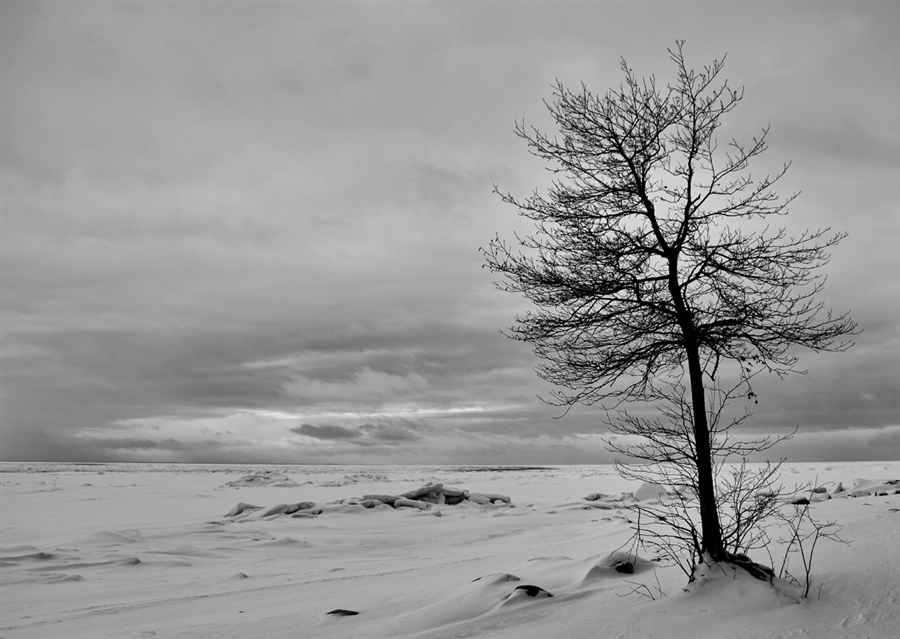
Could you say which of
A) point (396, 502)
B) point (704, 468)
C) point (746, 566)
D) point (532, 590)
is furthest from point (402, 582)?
point (396, 502)

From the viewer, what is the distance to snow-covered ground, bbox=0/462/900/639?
5539 mm

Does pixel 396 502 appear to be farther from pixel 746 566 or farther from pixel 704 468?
pixel 704 468

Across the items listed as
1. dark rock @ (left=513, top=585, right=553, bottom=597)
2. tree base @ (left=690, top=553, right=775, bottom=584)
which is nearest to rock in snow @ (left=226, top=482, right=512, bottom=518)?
dark rock @ (left=513, top=585, right=553, bottom=597)

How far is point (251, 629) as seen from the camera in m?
6.65

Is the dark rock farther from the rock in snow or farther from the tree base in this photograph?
the rock in snow

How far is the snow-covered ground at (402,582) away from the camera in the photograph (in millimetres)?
5539

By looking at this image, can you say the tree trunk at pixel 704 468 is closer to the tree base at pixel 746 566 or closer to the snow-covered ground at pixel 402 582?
the tree base at pixel 746 566

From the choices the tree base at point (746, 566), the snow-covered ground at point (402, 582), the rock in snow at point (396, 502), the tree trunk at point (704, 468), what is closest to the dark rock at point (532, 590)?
the snow-covered ground at point (402, 582)

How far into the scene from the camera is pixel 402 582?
921 centimetres

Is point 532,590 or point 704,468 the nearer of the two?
point 704,468

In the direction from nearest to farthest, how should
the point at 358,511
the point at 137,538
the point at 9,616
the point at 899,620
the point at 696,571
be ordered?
the point at 899,620 < the point at 696,571 < the point at 9,616 < the point at 137,538 < the point at 358,511

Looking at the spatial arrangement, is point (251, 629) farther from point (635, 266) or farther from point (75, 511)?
point (75, 511)

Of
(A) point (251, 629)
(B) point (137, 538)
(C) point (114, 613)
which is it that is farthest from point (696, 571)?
(B) point (137, 538)

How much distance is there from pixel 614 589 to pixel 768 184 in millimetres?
4490
